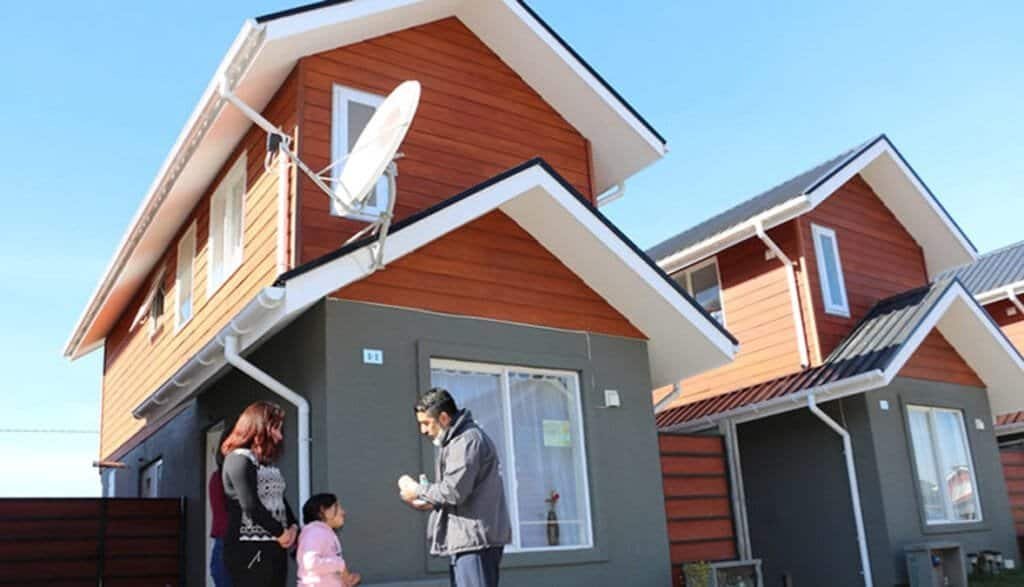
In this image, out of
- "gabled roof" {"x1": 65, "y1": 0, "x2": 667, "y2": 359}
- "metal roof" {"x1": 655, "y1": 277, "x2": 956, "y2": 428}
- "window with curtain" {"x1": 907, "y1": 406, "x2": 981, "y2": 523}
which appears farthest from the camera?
"window with curtain" {"x1": 907, "y1": 406, "x2": 981, "y2": 523}

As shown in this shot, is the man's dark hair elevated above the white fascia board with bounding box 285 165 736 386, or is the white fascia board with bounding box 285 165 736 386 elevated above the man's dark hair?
the white fascia board with bounding box 285 165 736 386

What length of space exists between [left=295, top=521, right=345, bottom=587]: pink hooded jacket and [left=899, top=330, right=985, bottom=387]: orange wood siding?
7988mm

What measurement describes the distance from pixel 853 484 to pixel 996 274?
287 inches

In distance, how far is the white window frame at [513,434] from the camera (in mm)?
7289

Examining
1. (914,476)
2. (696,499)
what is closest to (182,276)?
(696,499)

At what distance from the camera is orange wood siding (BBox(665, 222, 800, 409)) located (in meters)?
11.2

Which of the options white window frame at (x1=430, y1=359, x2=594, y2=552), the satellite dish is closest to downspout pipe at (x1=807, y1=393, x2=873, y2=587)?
white window frame at (x1=430, y1=359, x2=594, y2=552)

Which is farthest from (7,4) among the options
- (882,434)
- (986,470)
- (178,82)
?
(986,470)

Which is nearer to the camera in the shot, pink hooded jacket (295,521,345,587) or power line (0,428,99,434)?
pink hooded jacket (295,521,345,587)

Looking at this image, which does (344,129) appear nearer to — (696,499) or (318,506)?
(318,506)

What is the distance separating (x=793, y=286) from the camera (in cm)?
1115

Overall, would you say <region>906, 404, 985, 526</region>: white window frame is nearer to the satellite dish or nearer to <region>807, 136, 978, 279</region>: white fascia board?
<region>807, 136, 978, 279</region>: white fascia board

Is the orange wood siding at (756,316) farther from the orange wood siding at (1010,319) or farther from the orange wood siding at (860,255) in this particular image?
the orange wood siding at (1010,319)

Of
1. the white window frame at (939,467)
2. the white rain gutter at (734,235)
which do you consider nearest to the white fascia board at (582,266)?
the white rain gutter at (734,235)
